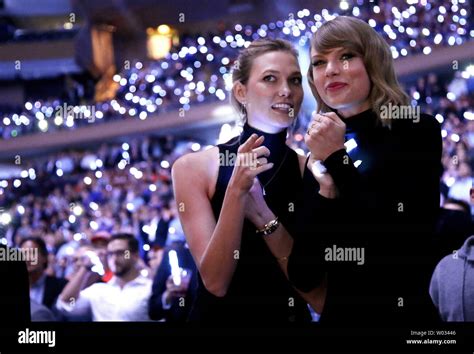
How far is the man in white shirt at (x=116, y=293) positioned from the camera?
70.0 inches

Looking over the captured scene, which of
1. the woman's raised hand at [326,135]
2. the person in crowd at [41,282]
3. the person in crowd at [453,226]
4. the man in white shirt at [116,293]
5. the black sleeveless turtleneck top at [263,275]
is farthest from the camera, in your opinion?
the person in crowd at [41,282]

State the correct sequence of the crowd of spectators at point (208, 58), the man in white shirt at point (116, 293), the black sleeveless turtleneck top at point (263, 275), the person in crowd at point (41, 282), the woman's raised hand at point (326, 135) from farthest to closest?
the crowd of spectators at point (208, 58) → the person in crowd at point (41, 282) → the man in white shirt at point (116, 293) → the black sleeveless turtleneck top at point (263, 275) → the woman's raised hand at point (326, 135)

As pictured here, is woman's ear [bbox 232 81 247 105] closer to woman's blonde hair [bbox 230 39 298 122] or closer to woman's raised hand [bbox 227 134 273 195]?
woman's blonde hair [bbox 230 39 298 122]

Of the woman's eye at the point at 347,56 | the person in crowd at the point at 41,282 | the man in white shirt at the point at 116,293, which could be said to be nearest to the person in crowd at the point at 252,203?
the woman's eye at the point at 347,56

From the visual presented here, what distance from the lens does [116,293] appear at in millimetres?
2053

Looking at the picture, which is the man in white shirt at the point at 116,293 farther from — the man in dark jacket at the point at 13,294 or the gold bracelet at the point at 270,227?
the gold bracelet at the point at 270,227

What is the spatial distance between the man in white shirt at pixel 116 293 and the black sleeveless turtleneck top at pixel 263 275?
379 millimetres

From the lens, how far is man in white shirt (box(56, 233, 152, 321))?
1778mm

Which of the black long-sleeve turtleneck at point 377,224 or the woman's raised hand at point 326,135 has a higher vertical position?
the woman's raised hand at point 326,135

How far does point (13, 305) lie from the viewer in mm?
1301

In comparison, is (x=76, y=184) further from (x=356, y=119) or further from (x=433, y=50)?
(x=356, y=119)

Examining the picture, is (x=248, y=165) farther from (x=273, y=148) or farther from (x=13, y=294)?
(x=13, y=294)

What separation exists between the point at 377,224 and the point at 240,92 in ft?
1.20

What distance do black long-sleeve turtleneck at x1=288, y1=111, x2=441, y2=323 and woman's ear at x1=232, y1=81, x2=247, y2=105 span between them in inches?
8.7
